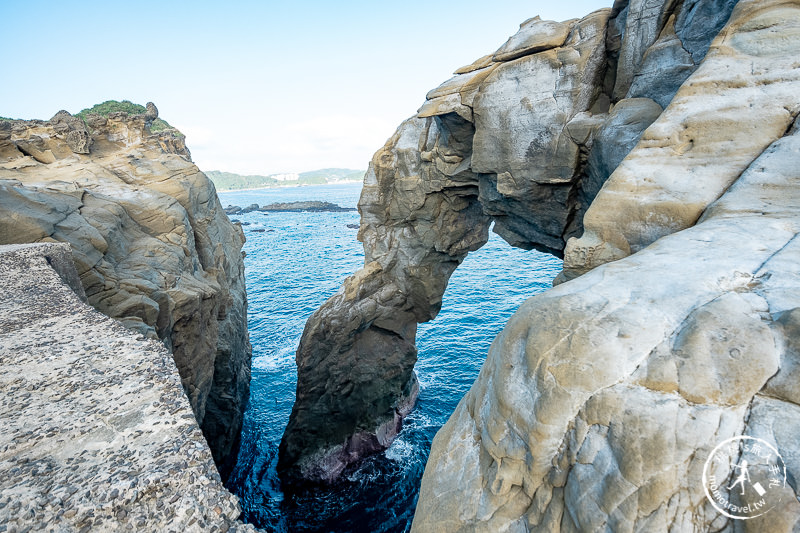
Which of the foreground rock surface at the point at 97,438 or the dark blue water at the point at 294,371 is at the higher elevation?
the foreground rock surface at the point at 97,438

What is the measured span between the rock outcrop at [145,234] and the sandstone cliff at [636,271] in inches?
350

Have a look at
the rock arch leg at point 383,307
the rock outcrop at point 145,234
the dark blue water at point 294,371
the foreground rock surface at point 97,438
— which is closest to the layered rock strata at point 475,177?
the rock arch leg at point 383,307

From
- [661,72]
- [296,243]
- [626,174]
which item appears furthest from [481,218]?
[296,243]

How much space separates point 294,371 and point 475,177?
19275 mm

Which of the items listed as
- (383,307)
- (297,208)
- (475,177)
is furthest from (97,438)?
(297,208)

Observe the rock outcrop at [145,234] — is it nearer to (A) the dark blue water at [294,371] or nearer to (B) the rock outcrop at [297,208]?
(A) the dark blue water at [294,371]

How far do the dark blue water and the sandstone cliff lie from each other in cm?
1409

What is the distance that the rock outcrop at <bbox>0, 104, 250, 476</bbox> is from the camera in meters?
11.6

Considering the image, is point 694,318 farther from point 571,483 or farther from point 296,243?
point 296,243

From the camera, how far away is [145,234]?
15633mm

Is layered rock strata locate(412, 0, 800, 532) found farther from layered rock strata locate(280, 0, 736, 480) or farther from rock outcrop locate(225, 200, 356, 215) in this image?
rock outcrop locate(225, 200, 356, 215)

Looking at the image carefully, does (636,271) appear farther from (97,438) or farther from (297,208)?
(297,208)

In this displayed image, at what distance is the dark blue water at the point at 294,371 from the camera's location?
18.7 meters

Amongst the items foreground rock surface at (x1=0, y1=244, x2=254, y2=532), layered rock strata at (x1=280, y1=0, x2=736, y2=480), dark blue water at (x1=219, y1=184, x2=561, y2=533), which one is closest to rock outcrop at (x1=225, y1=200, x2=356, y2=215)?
dark blue water at (x1=219, y1=184, x2=561, y2=533)
